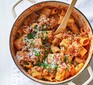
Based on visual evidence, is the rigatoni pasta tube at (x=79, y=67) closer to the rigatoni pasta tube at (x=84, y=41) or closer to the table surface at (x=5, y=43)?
the rigatoni pasta tube at (x=84, y=41)

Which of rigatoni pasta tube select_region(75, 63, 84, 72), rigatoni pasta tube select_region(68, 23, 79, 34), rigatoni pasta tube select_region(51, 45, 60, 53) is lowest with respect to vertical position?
rigatoni pasta tube select_region(75, 63, 84, 72)

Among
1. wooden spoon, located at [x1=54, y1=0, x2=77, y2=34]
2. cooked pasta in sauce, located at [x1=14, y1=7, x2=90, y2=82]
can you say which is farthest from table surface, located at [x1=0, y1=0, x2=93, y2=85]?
wooden spoon, located at [x1=54, y1=0, x2=77, y2=34]

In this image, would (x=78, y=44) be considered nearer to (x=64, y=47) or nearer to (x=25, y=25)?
(x=64, y=47)

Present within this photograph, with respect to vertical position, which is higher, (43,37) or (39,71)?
(43,37)

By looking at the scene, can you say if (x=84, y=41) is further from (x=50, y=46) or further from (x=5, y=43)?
(x=5, y=43)

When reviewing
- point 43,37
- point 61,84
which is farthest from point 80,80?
point 43,37

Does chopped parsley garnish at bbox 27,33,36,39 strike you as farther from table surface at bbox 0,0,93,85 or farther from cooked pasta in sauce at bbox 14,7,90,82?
table surface at bbox 0,0,93,85

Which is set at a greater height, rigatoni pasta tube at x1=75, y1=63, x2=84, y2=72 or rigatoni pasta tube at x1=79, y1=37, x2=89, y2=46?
rigatoni pasta tube at x1=79, y1=37, x2=89, y2=46

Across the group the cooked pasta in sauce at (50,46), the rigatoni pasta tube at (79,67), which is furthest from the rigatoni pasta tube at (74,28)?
the rigatoni pasta tube at (79,67)
